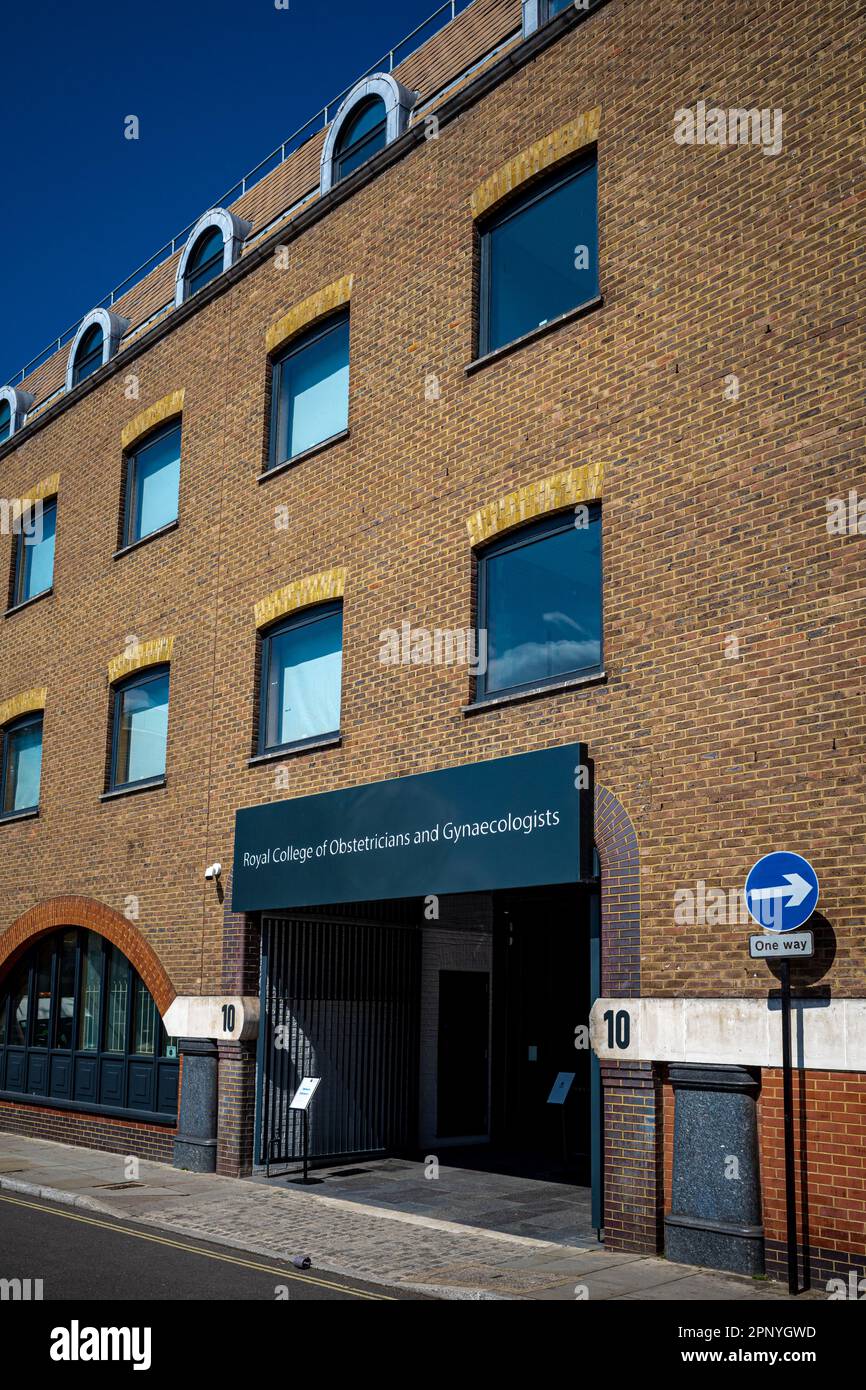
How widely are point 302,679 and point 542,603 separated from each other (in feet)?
13.3

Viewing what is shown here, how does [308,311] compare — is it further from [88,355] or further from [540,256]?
[88,355]

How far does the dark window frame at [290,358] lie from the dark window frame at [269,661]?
1919 mm

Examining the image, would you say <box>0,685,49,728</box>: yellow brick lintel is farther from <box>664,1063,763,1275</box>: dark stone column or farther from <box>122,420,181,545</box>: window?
<box>664,1063,763,1275</box>: dark stone column

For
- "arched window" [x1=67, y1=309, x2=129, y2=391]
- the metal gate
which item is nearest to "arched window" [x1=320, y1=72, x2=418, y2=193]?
"arched window" [x1=67, y1=309, x2=129, y2=391]

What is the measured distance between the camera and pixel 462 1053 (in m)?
17.3

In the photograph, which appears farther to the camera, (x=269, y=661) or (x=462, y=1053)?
(x=462, y=1053)

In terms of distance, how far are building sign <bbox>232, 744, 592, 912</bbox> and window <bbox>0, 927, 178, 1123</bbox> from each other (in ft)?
10.6

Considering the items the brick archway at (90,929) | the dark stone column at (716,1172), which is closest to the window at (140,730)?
the brick archway at (90,929)

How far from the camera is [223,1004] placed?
15.3 metres

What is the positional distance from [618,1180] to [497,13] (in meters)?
12.3

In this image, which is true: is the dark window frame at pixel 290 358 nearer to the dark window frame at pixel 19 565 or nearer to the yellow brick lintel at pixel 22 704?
the yellow brick lintel at pixel 22 704

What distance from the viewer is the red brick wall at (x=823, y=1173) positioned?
8961 mm

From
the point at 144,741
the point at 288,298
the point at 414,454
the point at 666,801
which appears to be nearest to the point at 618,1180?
the point at 666,801

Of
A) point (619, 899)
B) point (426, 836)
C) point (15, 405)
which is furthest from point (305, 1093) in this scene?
point (15, 405)
